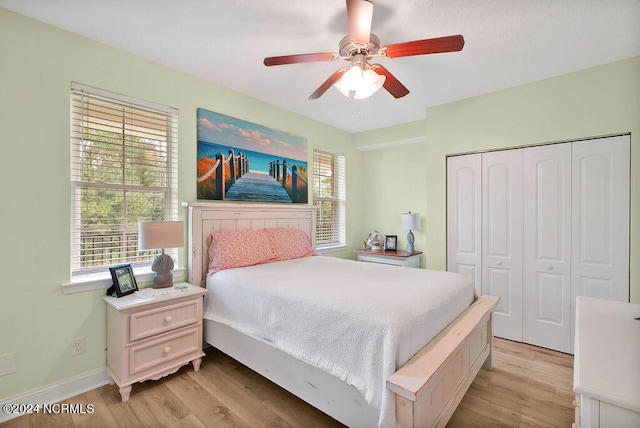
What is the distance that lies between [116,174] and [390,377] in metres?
2.40

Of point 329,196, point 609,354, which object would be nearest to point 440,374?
point 609,354

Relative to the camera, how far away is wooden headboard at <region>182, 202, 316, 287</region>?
2609mm

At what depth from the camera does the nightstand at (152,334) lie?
1.94 metres

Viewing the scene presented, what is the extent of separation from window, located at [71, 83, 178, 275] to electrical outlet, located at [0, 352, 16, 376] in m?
0.58

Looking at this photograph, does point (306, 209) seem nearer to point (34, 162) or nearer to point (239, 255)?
point (239, 255)

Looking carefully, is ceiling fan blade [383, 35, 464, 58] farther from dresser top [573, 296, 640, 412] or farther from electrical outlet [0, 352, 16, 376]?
electrical outlet [0, 352, 16, 376]

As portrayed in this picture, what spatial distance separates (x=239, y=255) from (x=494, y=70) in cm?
282

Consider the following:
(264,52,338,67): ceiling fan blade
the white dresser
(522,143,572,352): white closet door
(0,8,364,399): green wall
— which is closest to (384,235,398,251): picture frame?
(522,143,572,352): white closet door

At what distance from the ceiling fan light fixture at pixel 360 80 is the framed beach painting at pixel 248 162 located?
1.52 meters

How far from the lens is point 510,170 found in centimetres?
297

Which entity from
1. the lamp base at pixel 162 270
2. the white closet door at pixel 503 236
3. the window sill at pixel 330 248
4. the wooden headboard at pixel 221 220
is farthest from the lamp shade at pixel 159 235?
the white closet door at pixel 503 236

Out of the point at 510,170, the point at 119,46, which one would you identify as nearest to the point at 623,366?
the point at 510,170

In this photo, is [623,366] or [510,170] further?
[510,170]

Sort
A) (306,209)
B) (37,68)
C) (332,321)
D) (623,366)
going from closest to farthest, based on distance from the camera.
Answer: (623,366), (332,321), (37,68), (306,209)
